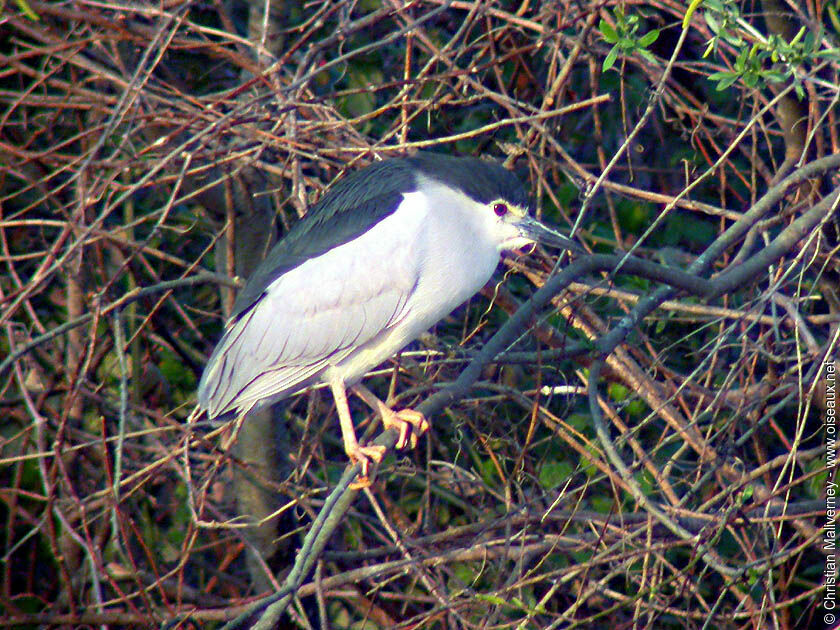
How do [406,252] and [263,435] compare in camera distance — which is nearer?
[406,252]

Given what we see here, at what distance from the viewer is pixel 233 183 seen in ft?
10.5

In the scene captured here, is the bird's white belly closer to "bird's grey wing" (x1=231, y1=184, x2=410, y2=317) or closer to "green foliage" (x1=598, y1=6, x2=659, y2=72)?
"bird's grey wing" (x1=231, y1=184, x2=410, y2=317)

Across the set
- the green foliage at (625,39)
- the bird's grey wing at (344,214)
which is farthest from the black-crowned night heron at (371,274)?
the green foliage at (625,39)

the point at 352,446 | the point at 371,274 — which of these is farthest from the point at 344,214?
the point at 352,446

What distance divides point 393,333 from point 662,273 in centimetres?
90

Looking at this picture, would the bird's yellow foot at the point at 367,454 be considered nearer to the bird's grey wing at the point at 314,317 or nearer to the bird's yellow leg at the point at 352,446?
the bird's yellow leg at the point at 352,446

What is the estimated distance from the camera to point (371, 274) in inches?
107

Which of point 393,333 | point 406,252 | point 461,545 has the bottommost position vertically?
point 461,545

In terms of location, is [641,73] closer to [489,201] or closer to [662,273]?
[489,201]

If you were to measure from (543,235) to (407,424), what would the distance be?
73cm

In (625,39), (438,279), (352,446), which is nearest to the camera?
(625,39)

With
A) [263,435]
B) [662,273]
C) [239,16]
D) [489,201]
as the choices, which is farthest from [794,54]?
[239,16]

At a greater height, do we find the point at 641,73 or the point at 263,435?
the point at 641,73

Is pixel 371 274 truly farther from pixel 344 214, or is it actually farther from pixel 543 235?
pixel 543 235
